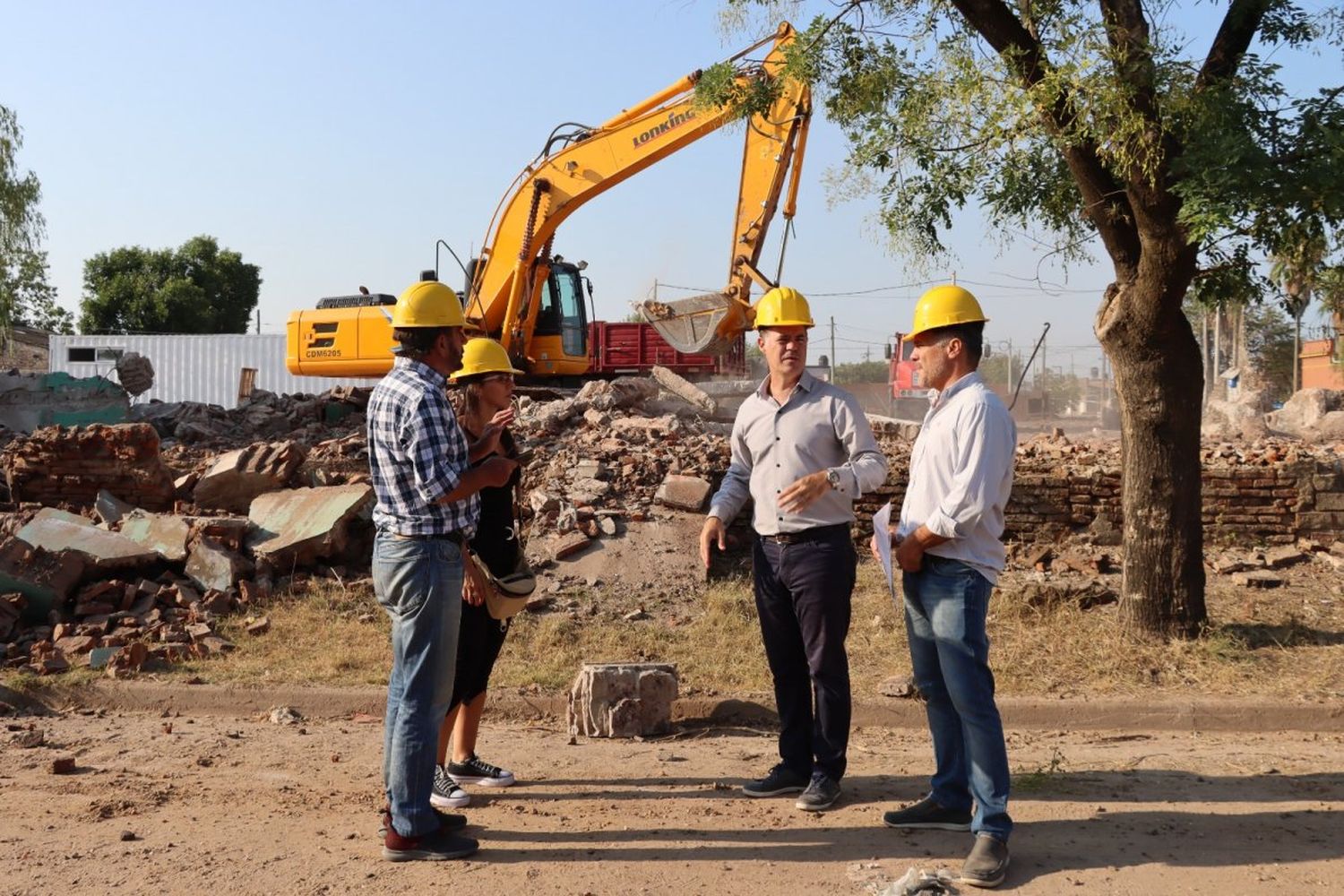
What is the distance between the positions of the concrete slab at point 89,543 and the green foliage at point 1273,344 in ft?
131

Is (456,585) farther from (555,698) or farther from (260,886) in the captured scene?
(555,698)

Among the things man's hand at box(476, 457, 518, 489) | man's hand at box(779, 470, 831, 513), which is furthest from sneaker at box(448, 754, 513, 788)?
man's hand at box(779, 470, 831, 513)

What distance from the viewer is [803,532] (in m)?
4.83

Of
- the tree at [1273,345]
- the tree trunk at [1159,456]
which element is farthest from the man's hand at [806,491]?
the tree at [1273,345]

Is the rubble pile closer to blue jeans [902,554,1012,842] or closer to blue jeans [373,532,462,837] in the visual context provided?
blue jeans [373,532,462,837]

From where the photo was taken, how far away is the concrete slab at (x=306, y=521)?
29.6ft

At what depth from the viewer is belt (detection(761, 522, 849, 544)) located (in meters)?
4.82

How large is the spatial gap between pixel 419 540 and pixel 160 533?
5.71m

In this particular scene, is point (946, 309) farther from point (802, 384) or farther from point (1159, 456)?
point (1159, 456)

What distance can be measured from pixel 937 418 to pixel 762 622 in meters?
1.31

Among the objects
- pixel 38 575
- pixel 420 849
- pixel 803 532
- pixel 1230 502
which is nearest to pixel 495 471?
pixel 803 532

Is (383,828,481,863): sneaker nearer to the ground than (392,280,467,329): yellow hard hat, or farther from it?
nearer to the ground

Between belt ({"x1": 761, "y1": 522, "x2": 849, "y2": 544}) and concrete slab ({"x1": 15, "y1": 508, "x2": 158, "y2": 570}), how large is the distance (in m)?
5.88

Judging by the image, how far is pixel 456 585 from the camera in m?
4.35
